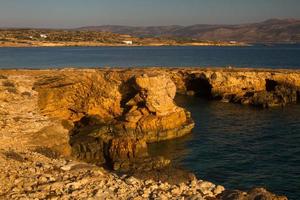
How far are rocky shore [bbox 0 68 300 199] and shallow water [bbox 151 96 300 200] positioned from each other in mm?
2702

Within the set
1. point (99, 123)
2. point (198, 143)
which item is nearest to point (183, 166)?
point (198, 143)

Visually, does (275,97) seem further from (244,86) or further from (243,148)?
(243,148)

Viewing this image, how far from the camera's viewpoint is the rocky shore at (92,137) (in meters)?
20.1

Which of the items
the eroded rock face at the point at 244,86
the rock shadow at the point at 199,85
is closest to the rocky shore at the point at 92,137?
the eroded rock face at the point at 244,86

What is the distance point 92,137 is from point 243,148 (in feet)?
43.4

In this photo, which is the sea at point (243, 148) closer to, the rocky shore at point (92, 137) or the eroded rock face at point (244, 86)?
the rocky shore at point (92, 137)

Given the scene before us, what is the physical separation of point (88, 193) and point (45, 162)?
535 cm

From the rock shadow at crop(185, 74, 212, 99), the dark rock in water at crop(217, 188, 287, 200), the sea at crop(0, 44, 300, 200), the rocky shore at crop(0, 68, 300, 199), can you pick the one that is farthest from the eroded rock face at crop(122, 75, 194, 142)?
the rock shadow at crop(185, 74, 212, 99)

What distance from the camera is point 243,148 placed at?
3838 centimetres

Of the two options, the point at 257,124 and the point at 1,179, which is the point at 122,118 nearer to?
the point at 257,124

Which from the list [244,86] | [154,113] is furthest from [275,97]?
[154,113]

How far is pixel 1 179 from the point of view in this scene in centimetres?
2039

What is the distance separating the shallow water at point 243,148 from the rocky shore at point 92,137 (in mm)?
2702

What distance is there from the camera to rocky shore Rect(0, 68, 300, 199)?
2006cm
